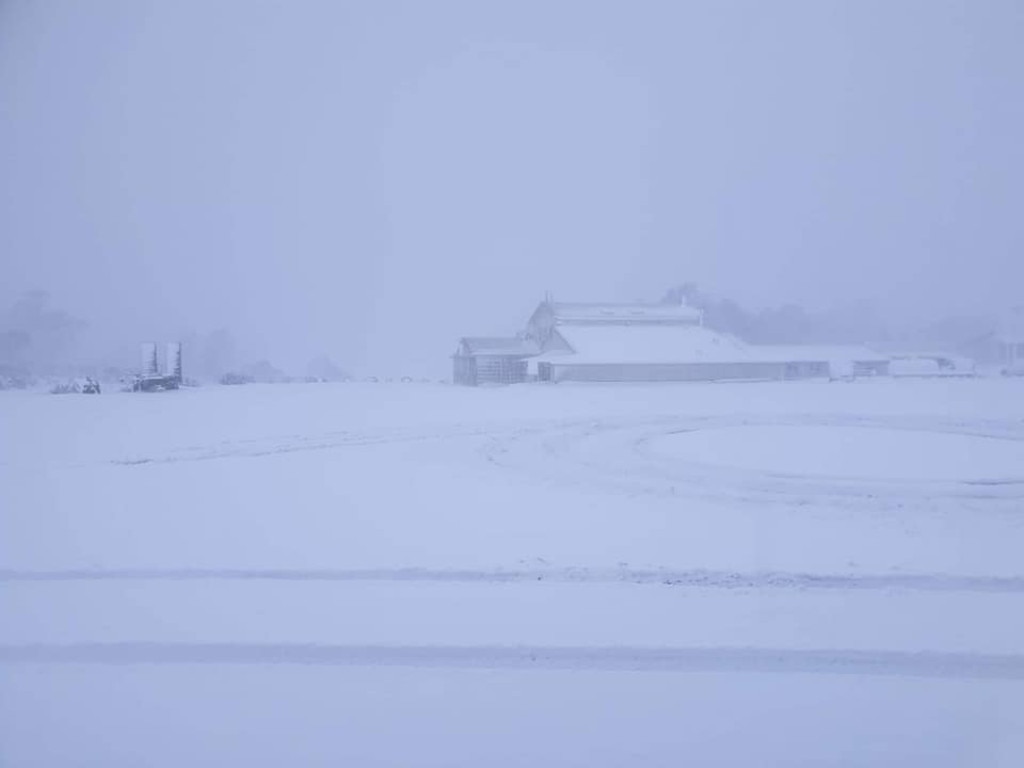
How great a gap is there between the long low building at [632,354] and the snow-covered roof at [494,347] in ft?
0.19

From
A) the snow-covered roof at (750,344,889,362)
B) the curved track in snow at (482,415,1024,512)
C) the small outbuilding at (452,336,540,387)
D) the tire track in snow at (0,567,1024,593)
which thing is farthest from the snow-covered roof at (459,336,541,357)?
the tire track in snow at (0,567,1024,593)

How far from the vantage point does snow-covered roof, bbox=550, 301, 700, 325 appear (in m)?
43.9

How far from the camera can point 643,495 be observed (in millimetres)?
9789

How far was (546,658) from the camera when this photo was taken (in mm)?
4824

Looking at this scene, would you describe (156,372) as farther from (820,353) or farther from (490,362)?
(820,353)

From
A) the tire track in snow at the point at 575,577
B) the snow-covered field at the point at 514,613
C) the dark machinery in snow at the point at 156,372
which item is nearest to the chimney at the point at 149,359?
the dark machinery in snow at the point at 156,372

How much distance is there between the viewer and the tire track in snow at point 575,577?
614 centimetres

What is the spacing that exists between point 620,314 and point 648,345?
18.9 ft

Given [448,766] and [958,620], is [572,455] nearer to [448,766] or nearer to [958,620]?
[958,620]

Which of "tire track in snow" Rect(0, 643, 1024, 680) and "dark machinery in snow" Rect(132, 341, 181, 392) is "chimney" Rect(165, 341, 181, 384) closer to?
"dark machinery in snow" Rect(132, 341, 181, 392)

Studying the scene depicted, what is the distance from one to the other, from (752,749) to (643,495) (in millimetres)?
5962

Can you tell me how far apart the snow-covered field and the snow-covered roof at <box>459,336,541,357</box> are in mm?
27865

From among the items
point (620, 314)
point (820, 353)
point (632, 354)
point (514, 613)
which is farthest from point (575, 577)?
point (820, 353)

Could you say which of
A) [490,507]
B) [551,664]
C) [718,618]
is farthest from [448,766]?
[490,507]
